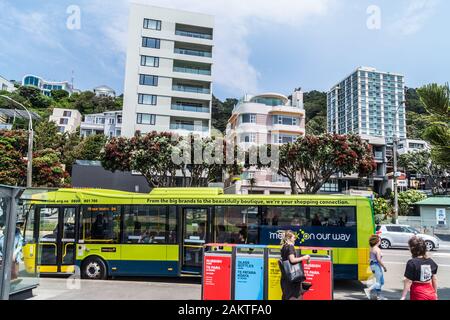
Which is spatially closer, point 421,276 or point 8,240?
point 421,276

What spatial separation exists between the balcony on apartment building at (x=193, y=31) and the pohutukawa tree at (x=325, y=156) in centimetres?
1994

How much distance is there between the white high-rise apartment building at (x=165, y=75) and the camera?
40.7 meters

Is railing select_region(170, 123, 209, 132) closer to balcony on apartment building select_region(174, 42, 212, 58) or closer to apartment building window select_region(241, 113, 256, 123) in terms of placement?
apartment building window select_region(241, 113, 256, 123)

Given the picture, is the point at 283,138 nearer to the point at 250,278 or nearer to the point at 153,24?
the point at 153,24

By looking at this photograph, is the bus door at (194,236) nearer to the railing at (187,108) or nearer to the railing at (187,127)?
the railing at (187,127)

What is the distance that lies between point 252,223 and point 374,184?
52814 millimetres

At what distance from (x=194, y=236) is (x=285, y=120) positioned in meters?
36.3

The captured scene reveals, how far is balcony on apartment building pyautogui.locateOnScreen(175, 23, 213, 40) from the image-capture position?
43375mm

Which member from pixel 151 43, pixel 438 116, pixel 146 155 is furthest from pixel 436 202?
pixel 151 43

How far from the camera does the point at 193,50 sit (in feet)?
145

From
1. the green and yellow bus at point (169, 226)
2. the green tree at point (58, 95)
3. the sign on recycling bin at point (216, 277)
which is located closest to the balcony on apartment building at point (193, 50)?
Result: the green and yellow bus at point (169, 226)

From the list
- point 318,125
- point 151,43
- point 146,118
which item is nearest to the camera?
point 146,118
